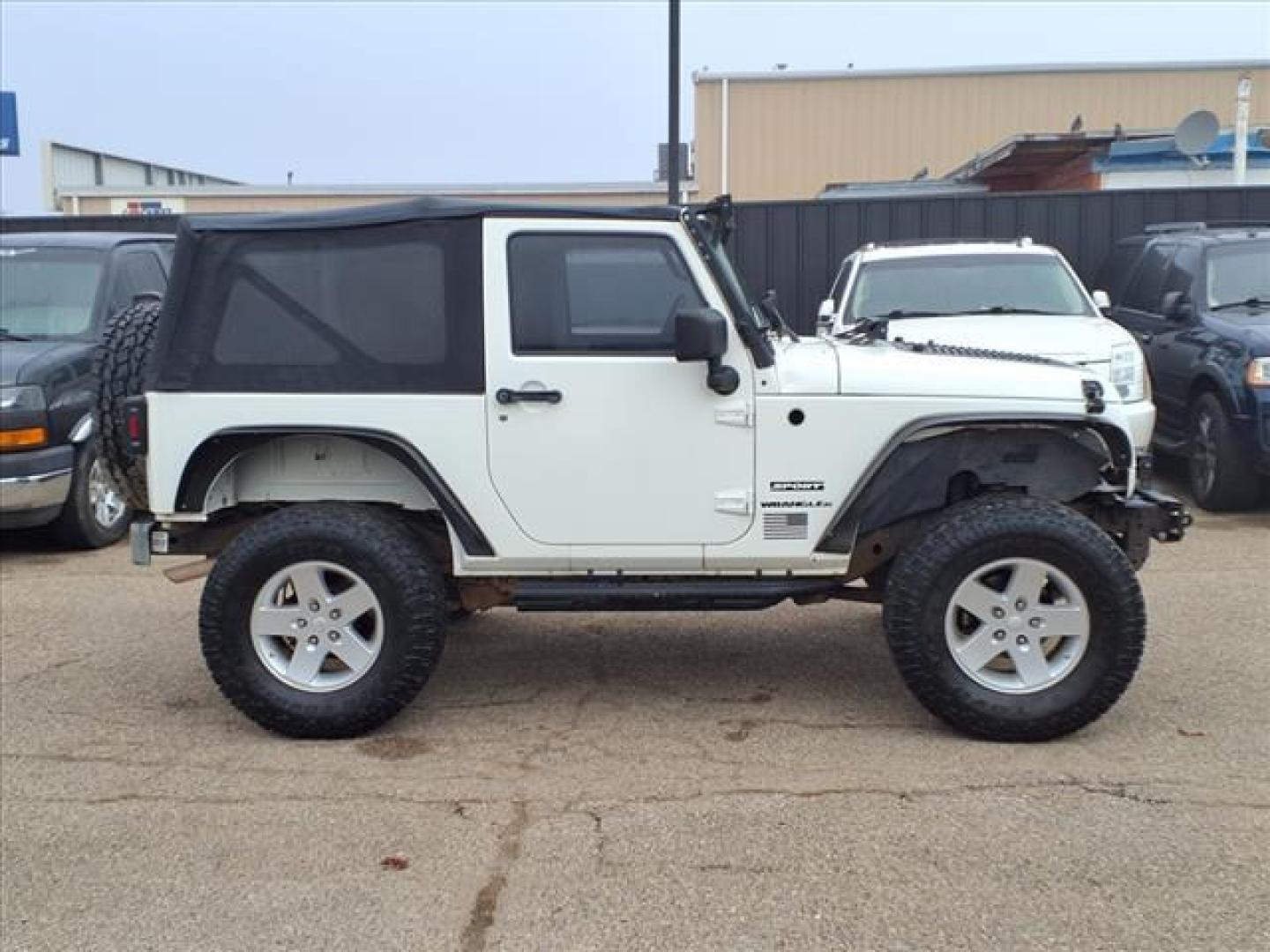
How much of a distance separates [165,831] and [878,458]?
2.70m

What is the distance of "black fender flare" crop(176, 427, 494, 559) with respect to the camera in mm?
4762

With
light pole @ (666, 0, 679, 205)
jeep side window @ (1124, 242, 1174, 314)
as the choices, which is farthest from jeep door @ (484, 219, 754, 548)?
light pole @ (666, 0, 679, 205)

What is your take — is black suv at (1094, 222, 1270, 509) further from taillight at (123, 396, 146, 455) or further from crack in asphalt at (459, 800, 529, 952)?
taillight at (123, 396, 146, 455)

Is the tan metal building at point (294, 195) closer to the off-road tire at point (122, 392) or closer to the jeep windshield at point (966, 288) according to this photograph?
the jeep windshield at point (966, 288)

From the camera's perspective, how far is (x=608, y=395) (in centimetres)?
475

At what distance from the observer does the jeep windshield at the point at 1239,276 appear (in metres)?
9.38

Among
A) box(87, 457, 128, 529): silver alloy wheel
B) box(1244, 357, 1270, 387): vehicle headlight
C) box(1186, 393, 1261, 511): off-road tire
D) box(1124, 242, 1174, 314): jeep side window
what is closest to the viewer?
box(87, 457, 128, 529): silver alloy wheel

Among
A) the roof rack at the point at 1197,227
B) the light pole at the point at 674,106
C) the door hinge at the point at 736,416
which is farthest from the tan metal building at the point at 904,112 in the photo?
the door hinge at the point at 736,416

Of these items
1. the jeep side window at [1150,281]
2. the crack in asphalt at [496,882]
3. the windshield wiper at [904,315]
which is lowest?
the crack in asphalt at [496,882]

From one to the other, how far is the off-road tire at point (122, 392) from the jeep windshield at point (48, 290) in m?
3.74

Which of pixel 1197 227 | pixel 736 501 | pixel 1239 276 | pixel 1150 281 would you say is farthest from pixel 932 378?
pixel 1197 227

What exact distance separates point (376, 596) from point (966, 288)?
18.6 feet

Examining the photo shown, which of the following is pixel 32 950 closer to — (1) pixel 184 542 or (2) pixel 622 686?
(1) pixel 184 542

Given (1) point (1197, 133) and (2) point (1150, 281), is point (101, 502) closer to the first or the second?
(2) point (1150, 281)
